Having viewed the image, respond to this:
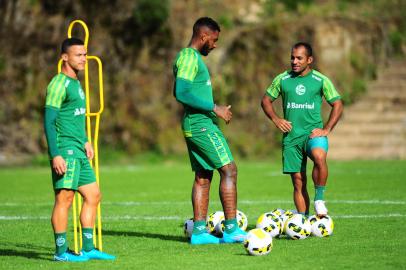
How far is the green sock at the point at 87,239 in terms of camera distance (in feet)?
29.9

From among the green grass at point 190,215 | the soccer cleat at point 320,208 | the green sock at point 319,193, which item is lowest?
the green grass at point 190,215

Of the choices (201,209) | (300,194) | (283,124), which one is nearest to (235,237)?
(201,209)

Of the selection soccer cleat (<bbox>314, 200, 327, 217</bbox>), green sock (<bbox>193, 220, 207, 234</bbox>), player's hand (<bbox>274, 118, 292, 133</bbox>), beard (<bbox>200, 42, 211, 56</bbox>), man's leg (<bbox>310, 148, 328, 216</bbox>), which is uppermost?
beard (<bbox>200, 42, 211, 56</bbox>)

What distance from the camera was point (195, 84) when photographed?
10.2m

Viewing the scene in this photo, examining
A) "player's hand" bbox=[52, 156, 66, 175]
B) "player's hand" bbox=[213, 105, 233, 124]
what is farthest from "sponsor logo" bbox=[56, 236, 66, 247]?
"player's hand" bbox=[213, 105, 233, 124]

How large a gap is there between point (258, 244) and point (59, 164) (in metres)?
2.05

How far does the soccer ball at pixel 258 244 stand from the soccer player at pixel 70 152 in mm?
1336

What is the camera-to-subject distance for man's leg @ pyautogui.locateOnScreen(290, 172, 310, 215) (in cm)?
1150

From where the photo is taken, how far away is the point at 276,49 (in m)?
29.1

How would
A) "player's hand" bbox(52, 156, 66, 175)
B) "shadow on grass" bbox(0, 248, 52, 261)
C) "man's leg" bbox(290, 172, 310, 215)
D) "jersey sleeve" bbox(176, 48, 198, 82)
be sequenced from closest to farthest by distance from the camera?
"player's hand" bbox(52, 156, 66, 175) < "shadow on grass" bbox(0, 248, 52, 261) < "jersey sleeve" bbox(176, 48, 198, 82) < "man's leg" bbox(290, 172, 310, 215)

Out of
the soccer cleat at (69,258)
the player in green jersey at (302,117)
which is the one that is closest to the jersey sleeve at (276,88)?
the player in green jersey at (302,117)

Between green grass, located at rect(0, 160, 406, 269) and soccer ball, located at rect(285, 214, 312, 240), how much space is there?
0.32ft

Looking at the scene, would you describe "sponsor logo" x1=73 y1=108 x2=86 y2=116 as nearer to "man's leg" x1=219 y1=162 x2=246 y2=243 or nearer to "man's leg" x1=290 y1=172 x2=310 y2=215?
"man's leg" x1=219 y1=162 x2=246 y2=243

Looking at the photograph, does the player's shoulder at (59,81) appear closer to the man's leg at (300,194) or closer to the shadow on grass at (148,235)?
the shadow on grass at (148,235)
